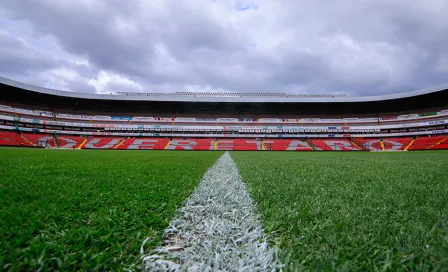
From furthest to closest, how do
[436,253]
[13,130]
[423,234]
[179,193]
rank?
[13,130] → [179,193] → [423,234] → [436,253]

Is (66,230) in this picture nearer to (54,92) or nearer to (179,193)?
(179,193)

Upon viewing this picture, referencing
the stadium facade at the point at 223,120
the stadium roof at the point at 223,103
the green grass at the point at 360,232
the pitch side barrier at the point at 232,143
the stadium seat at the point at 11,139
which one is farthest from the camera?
the stadium roof at the point at 223,103

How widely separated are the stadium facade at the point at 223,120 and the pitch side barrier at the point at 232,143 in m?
0.11

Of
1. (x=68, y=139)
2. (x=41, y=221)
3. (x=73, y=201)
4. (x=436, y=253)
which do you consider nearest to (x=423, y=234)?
(x=436, y=253)

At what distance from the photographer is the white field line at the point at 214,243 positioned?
2.10ft

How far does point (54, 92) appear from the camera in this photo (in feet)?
93.7

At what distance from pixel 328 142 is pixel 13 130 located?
132 ft

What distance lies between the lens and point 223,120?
35688mm

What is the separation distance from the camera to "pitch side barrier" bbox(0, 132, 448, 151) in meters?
25.2

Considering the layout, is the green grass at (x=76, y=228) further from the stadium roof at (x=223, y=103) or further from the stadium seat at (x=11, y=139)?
the stadium roof at (x=223, y=103)

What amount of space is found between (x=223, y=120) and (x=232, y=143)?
22.0ft

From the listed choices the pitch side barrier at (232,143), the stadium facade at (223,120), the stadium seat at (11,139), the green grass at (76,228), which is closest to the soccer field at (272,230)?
the green grass at (76,228)

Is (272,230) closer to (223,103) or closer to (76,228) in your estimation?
(76,228)

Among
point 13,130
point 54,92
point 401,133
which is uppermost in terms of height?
point 54,92
